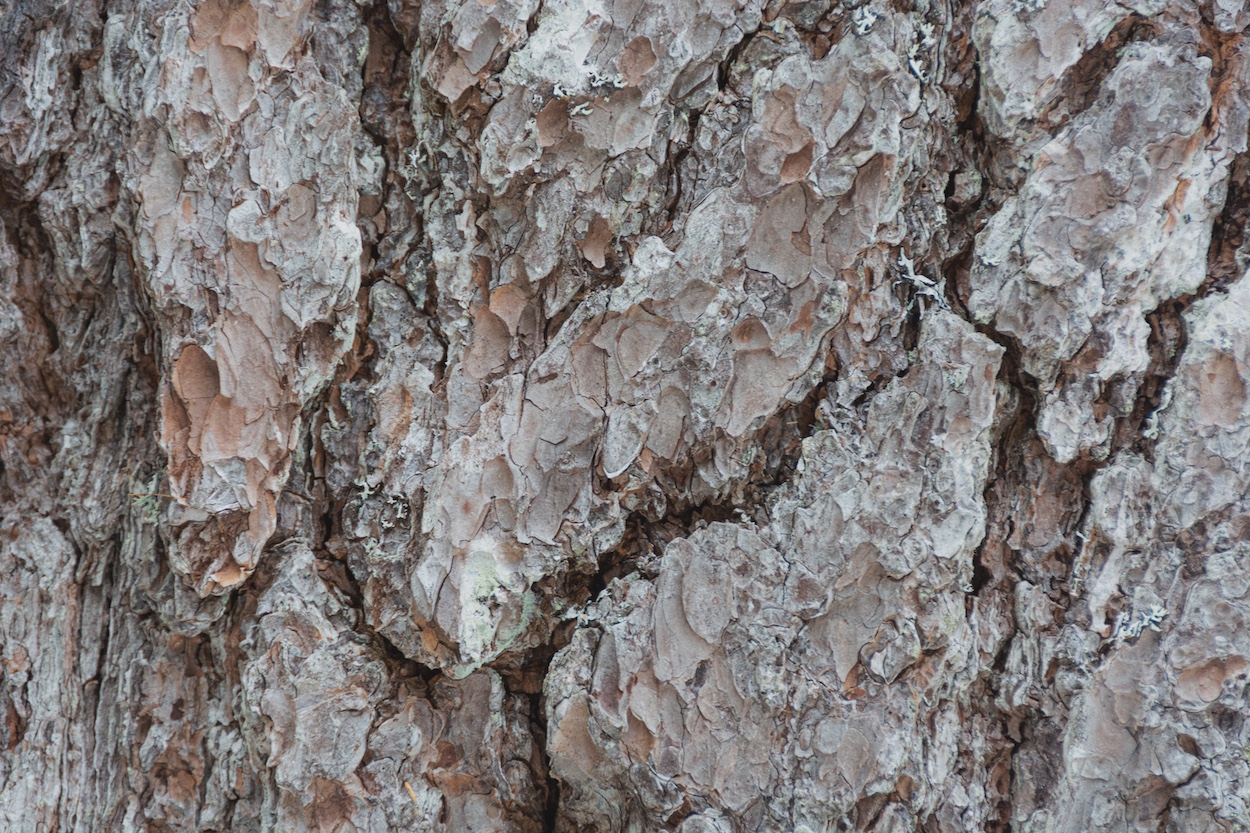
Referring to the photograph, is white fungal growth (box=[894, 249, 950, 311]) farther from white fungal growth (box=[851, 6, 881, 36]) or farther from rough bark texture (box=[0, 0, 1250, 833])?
white fungal growth (box=[851, 6, 881, 36])

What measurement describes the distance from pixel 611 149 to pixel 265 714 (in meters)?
0.85

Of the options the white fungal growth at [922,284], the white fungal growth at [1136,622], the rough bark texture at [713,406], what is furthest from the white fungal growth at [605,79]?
the white fungal growth at [1136,622]

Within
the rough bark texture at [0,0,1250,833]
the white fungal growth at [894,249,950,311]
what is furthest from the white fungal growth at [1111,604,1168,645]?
the white fungal growth at [894,249,950,311]

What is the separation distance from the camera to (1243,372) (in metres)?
1.02

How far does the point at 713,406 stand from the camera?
1.05 m

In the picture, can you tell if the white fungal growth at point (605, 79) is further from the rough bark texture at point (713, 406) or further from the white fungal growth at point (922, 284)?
the white fungal growth at point (922, 284)

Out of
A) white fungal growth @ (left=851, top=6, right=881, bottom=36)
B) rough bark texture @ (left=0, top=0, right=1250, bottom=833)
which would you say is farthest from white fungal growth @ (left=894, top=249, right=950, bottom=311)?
white fungal growth @ (left=851, top=6, right=881, bottom=36)

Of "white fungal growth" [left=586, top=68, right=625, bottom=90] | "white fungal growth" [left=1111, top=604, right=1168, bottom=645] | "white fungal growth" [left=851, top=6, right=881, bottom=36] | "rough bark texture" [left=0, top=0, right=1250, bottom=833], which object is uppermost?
"white fungal growth" [left=851, top=6, right=881, bottom=36]

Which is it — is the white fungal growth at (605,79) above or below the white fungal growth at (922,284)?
above

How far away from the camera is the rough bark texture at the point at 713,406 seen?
3.35 ft

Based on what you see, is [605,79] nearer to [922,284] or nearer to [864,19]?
[864,19]

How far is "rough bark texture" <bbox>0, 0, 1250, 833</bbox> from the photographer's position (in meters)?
1.02

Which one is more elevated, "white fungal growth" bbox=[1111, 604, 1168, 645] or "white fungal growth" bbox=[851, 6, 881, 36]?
"white fungal growth" bbox=[851, 6, 881, 36]

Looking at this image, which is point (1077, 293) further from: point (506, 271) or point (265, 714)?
point (265, 714)
